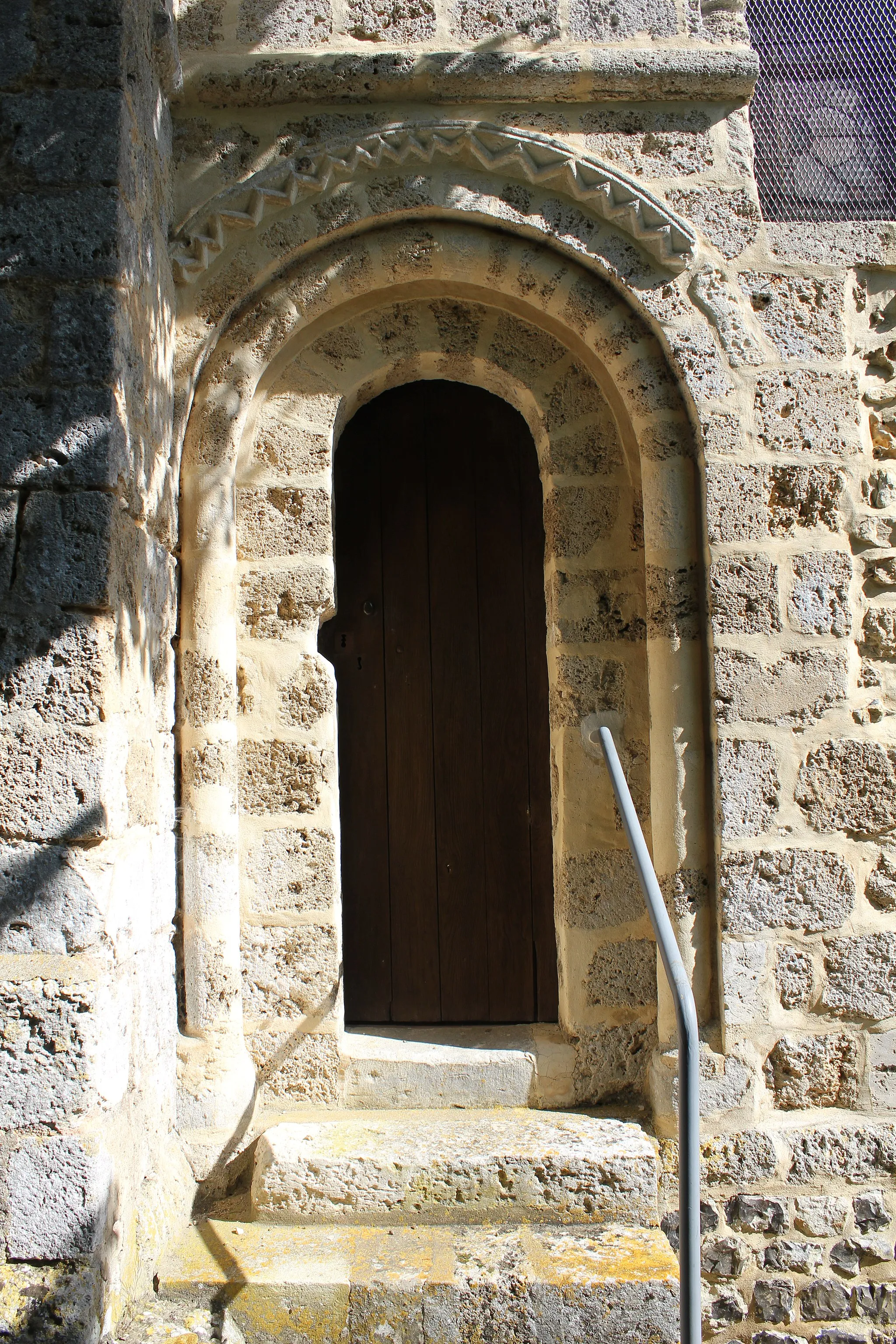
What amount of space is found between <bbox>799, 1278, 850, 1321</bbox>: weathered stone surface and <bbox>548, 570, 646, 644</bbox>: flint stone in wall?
1.91 m

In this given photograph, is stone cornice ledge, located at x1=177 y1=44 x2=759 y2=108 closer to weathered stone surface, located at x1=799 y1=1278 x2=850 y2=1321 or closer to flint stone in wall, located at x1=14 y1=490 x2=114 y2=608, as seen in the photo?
flint stone in wall, located at x1=14 y1=490 x2=114 y2=608

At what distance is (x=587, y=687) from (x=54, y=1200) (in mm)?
1917

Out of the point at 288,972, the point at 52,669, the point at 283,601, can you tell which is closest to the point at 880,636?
the point at 283,601

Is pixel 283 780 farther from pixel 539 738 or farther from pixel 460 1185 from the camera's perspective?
pixel 460 1185

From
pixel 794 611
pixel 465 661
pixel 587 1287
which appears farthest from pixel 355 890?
pixel 794 611

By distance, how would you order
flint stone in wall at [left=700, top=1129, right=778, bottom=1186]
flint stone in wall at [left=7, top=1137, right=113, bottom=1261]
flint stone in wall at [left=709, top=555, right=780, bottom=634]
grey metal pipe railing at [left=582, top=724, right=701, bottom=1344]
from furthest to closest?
flint stone in wall at [left=709, top=555, right=780, bottom=634], flint stone in wall at [left=700, top=1129, right=778, bottom=1186], flint stone in wall at [left=7, top=1137, right=113, bottom=1261], grey metal pipe railing at [left=582, top=724, right=701, bottom=1344]

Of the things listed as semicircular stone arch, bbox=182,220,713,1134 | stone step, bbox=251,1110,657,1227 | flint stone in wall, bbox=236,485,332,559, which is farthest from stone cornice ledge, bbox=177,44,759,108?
stone step, bbox=251,1110,657,1227

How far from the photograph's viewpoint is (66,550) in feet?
7.24

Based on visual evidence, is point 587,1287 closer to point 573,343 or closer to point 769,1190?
point 769,1190

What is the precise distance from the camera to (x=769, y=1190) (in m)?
2.73

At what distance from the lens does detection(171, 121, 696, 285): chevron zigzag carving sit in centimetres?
288

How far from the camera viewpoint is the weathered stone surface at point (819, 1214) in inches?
107

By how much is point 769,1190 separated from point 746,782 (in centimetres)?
113

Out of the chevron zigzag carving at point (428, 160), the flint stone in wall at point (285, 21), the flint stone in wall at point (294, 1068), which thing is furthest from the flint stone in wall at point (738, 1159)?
the flint stone in wall at point (285, 21)
